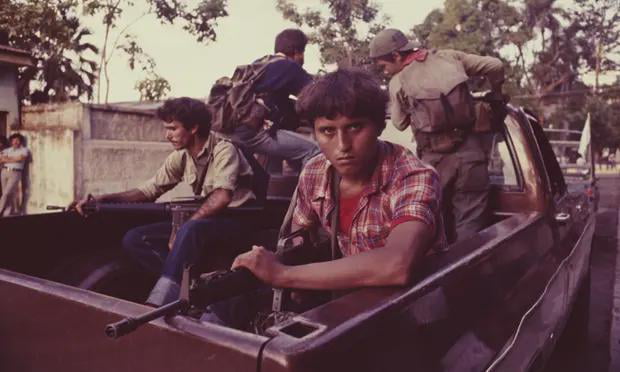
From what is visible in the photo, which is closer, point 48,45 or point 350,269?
point 350,269

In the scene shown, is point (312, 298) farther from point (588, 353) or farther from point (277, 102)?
point (588, 353)

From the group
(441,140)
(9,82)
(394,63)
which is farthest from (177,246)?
(9,82)

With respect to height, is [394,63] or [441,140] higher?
[394,63]

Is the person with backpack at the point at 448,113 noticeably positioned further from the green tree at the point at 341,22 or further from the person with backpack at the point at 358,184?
the green tree at the point at 341,22

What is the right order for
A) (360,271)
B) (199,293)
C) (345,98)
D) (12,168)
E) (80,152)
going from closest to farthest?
(199,293), (360,271), (345,98), (80,152), (12,168)

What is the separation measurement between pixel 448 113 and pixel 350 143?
154 centimetres

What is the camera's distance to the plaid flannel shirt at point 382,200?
162 centimetres

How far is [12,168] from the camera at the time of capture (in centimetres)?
925

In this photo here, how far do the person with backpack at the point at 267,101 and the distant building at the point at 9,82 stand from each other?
988 centimetres

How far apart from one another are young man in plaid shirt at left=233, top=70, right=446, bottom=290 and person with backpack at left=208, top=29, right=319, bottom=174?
65.1 inches

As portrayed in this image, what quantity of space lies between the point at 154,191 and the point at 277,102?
101cm

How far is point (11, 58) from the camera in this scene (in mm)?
11734

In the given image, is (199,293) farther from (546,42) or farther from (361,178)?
(546,42)

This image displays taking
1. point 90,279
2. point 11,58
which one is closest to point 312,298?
point 90,279
